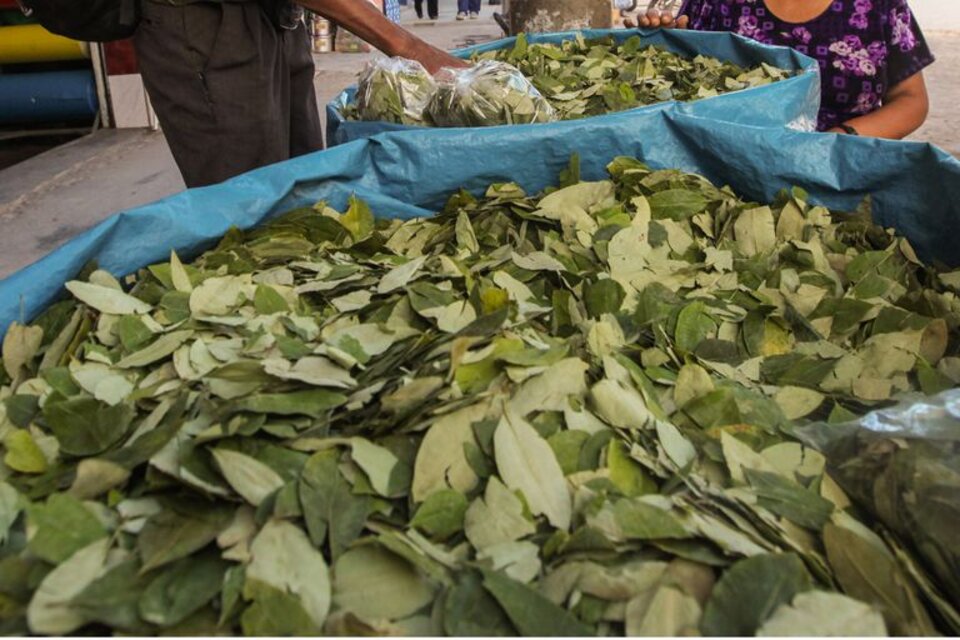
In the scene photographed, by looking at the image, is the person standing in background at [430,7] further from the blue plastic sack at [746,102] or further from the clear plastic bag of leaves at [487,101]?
the clear plastic bag of leaves at [487,101]

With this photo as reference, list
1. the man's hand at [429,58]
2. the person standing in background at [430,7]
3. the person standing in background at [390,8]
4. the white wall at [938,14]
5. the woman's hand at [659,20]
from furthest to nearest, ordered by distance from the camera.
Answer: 1. the person standing in background at [430,7]
2. the white wall at [938,14]
3. the person standing in background at [390,8]
4. the woman's hand at [659,20]
5. the man's hand at [429,58]

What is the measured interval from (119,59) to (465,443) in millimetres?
4453

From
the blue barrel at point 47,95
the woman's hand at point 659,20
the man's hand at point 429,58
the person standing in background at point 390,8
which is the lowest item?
the blue barrel at point 47,95

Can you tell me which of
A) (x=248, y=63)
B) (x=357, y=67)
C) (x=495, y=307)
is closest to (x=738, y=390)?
(x=495, y=307)

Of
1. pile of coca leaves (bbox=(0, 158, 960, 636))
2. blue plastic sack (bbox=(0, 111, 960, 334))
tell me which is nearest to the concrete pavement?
blue plastic sack (bbox=(0, 111, 960, 334))

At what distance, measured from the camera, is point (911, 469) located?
0.76 m

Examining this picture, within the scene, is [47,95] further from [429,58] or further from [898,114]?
[898,114]

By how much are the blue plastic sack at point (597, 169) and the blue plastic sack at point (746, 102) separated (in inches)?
1.9

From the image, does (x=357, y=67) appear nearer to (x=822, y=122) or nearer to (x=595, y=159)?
(x=822, y=122)

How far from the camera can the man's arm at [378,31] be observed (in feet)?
5.45

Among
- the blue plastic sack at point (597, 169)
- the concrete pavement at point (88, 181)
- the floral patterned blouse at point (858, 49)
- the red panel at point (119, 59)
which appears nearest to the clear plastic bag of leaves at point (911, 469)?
the blue plastic sack at point (597, 169)

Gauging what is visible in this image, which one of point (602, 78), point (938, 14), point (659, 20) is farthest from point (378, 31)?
point (938, 14)

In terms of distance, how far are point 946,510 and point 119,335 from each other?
0.97 m

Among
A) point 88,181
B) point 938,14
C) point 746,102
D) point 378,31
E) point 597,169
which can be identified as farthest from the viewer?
point 938,14
